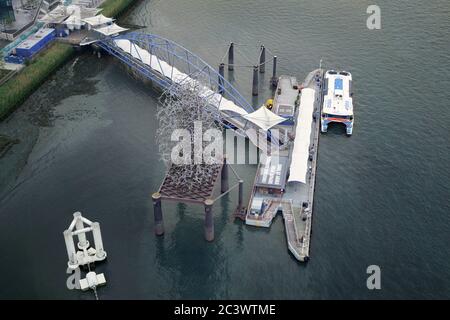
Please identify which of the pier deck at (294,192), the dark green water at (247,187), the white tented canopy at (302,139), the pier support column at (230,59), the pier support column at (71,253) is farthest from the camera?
the pier support column at (230,59)

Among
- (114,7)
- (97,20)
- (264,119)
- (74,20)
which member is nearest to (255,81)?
(264,119)

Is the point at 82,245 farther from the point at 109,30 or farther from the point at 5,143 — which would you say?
the point at 109,30

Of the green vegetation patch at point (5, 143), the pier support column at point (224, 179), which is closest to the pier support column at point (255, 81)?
the pier support column at point (224, 179)

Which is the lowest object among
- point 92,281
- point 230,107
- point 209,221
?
point 92,281

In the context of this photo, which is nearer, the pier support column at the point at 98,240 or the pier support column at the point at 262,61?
the pier support column at the point at 98,240

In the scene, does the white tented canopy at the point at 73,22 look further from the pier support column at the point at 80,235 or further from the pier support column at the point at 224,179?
the pier support column at the point at 80,235

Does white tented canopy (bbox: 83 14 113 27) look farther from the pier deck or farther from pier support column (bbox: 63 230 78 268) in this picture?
pier support column (bbox: 63 230 78 268)

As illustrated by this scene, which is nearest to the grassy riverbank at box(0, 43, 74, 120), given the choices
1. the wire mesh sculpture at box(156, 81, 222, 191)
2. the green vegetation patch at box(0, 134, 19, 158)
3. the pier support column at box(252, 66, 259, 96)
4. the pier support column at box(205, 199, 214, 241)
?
the green vegetation patch at box(0, 134, 19, 158)
